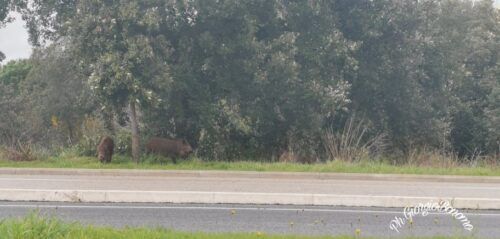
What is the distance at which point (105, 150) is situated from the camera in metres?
18.6

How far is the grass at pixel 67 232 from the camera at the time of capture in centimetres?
611

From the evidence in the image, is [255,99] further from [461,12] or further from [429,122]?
[461,12]

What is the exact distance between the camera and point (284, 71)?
62.2 ft

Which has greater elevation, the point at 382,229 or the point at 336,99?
the point at 336,99

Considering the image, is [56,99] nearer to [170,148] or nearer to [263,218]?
[170,148]

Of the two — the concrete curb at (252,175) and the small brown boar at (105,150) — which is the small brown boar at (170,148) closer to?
the small brown boar at (105,150)

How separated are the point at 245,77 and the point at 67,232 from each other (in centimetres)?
1392

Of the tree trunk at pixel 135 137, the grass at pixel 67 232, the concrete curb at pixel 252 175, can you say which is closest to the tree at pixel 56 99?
the tree trunk at pixel 135 137

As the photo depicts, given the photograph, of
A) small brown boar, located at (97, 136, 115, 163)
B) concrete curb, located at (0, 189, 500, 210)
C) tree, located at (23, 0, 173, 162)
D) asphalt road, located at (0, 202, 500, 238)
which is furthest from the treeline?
asphalt road, located at (0, 202, 500, 238)

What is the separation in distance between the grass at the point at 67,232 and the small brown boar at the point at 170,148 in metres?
11.9

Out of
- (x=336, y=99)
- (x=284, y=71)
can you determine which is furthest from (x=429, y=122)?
(x=284, y=71)

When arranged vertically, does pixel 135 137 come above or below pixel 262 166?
above

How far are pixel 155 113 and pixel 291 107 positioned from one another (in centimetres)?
449

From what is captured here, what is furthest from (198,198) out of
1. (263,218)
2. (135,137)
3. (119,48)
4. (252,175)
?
(135,137)
